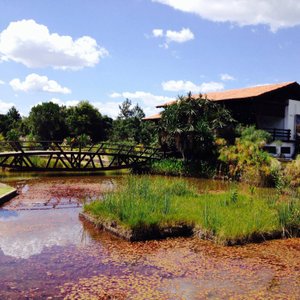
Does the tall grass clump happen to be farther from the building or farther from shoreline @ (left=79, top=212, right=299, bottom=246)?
the building

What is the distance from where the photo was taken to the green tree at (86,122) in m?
45.5

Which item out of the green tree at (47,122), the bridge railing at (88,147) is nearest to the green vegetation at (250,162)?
the bridge railing at (88,147)

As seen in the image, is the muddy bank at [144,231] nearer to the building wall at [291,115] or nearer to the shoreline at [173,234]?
the shoreline at [173,234]

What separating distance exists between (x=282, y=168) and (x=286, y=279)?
1291 centimetres

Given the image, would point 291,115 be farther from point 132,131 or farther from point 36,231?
point 36,231

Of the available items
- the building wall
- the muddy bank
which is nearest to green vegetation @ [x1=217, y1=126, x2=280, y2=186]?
the building wall

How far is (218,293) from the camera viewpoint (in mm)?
5852

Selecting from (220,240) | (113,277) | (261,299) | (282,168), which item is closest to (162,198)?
(220,240)

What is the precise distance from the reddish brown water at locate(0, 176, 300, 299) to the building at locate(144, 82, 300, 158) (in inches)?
750

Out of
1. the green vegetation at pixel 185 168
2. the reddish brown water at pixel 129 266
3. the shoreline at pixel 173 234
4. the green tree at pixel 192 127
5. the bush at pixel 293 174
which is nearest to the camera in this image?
the reddish brown water at pixel 129 266

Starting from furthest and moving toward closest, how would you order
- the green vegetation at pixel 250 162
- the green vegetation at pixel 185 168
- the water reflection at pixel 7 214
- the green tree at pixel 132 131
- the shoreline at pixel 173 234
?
the green tree at pixel 132 131 → the green vegetation at pixel 185 168 → the green vegetation at pixel 250 162 → the water reflection at pixel 7 214 → the shoreline at pixel 173 234

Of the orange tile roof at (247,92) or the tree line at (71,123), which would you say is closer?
the orange tile roof at (247,92)

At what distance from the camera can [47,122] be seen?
4616cm

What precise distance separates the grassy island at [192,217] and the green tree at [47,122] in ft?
122
